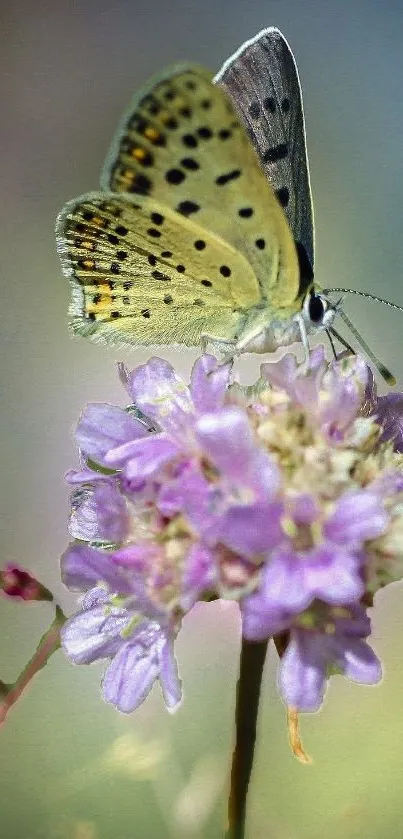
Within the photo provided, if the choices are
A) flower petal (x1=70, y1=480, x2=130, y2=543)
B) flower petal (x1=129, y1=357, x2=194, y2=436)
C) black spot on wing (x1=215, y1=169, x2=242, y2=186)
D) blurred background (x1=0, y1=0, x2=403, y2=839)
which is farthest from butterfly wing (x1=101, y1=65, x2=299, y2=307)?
blurred background (x1=0, y1=0, x2=403, y2=839)

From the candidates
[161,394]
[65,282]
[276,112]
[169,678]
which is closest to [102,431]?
[161,394]

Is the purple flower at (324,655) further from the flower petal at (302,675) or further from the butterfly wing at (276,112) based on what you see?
the butterfly wing at (276,112)

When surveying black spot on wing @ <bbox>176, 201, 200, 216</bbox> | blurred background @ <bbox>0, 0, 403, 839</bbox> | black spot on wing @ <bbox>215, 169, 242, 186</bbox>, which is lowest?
blurred background @ <bbox>0, 0, 403, 839</bbox>

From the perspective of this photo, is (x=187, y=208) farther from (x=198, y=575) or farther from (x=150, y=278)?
(x=198, y=575)

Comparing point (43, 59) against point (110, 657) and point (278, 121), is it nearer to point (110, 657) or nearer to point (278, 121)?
point (278, 121)

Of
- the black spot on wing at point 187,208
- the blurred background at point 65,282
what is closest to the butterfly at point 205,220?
the black spot on wing at point 187,208

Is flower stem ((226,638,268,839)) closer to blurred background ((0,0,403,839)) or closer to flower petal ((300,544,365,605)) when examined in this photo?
flower petal ((300,544,365,605))

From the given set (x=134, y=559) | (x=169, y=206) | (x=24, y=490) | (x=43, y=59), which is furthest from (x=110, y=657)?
(x=43, y=59)
